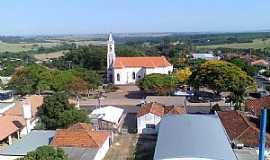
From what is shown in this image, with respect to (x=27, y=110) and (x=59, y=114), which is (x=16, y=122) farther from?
(x=59, y=114)

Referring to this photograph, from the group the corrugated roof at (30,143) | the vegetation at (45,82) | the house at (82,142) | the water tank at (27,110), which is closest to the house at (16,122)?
the water tank at (27,110)

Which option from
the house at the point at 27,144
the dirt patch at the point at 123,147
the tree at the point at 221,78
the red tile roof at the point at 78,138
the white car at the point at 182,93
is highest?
the tree at the point at 221,78

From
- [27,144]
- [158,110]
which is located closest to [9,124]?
[27,144]

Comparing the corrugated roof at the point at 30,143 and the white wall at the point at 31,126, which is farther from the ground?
the corrugated roof at the point at 30,143

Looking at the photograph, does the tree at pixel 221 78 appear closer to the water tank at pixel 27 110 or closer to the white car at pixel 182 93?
the white car at pixel 182 93

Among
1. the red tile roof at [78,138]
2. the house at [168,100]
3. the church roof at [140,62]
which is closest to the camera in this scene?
the red tile roof at [78,138]

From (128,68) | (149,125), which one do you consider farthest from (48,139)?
(128,68)

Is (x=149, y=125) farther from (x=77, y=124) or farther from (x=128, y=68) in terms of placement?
(x=128, y=68)

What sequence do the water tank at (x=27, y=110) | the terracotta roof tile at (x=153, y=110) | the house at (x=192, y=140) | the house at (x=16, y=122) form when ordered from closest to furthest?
the house at (x=192, y=140) → the house at (x=16, y=122) → the water tank at (x=27, y=110) → the terracotta roof tile at (x=153, y=110)
